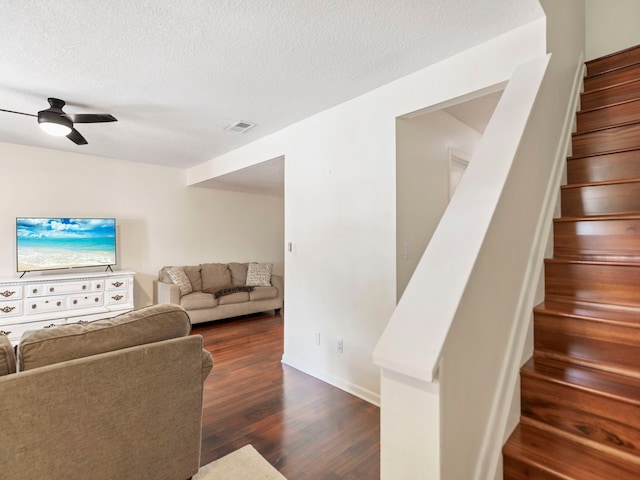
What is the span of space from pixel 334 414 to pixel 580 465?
160 centimetres

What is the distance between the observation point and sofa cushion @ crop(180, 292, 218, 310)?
15.1ft

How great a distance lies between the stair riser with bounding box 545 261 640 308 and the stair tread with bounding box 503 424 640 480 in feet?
2.18

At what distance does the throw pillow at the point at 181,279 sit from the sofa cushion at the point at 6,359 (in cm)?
349

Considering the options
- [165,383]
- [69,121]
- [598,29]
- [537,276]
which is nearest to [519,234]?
[537,276]

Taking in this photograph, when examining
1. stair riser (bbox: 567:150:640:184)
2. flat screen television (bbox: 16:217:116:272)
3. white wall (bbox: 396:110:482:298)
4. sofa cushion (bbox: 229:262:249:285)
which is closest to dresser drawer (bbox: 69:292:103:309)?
flat screen television (bbox: 16:217:116:272)

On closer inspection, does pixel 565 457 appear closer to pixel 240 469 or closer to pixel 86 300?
pixel 240 469

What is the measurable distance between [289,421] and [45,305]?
3589mm

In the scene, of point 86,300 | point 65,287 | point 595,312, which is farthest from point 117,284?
point 595,312

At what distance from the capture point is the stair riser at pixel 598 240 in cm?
148

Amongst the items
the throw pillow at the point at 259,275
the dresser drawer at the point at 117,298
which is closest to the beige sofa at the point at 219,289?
the throw pillow at the point at 259,275

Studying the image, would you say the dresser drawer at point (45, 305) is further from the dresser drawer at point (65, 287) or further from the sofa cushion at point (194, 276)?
the sofa cushion at point (194, 276)

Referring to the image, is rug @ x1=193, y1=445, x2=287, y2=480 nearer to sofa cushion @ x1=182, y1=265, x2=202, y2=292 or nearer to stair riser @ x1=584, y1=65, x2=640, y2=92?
stair riser @ x1=584, y1=65, x2=640, y2=92

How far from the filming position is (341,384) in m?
2.74

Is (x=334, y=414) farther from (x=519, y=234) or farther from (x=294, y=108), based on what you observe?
(x=294, y=108)
